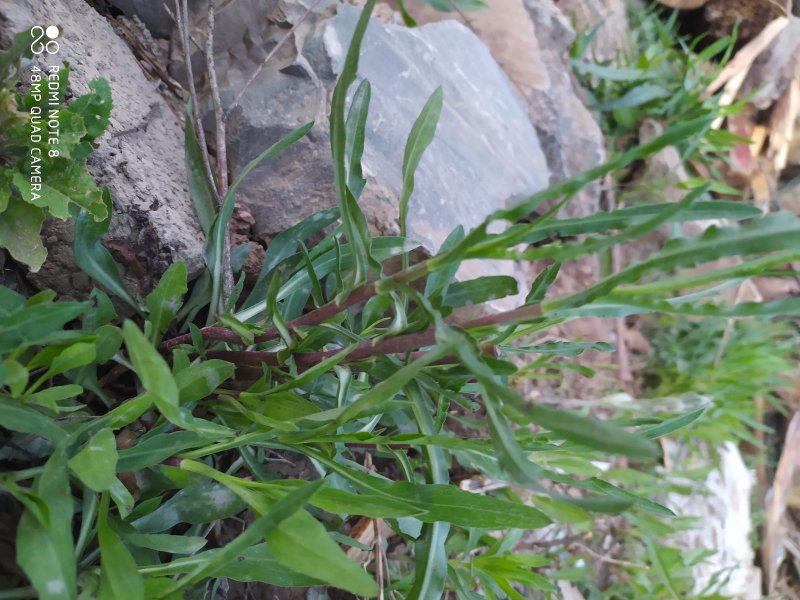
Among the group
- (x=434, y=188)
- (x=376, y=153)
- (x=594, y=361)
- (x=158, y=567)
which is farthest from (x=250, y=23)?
(x=594, y=361)

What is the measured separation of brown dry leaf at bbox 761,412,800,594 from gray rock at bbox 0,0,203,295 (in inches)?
93.8

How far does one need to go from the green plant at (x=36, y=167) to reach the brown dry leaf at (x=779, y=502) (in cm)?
254

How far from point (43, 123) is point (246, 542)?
0.56 m

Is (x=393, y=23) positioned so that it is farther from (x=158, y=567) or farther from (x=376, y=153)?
(x=158, y=567)

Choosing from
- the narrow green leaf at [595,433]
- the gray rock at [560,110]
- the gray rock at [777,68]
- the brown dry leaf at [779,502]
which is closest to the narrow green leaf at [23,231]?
the narrow green leaf at [595,433]

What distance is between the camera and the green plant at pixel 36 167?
27.4 inches

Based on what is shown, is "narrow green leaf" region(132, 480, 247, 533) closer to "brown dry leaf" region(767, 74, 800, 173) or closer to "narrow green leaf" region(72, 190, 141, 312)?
"narrow green leaf" region(72, 190, 141, 312)

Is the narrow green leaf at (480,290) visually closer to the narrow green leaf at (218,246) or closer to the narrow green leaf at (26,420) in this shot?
the narrow green leaf at (218,246)

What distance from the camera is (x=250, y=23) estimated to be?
43.6 inches

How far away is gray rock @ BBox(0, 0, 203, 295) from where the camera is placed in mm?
794

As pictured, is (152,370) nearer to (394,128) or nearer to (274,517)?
(274,517)

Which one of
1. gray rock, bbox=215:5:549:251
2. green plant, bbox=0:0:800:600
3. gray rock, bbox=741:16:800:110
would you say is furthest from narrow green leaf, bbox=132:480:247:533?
gray rock, bbox=741:16:800:110

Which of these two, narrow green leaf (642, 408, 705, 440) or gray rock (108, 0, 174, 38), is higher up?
gray rock (108, 0, 174, 38)

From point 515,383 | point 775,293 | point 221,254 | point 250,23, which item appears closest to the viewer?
point 221,254
